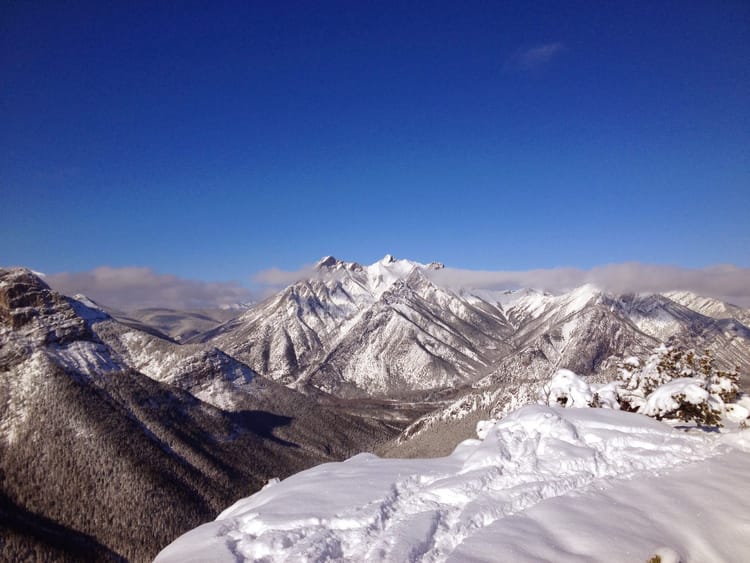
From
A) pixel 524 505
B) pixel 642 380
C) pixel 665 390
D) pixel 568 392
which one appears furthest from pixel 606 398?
pixel 524 505

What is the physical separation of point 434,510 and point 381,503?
6.87ft

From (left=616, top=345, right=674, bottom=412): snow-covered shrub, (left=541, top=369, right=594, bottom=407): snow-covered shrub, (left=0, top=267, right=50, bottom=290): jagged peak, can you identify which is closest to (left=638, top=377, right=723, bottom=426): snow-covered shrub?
(left=616, top=345, right=674, bottom=412): snow-covered shrub

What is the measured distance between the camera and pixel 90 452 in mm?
140500

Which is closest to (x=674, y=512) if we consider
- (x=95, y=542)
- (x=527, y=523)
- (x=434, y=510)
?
(x=527, y=523)

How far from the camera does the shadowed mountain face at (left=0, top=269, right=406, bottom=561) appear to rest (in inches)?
4916

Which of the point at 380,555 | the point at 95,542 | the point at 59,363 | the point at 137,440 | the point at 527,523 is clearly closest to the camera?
the point at 380,555

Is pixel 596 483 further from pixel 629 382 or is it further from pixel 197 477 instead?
pixel 197 477

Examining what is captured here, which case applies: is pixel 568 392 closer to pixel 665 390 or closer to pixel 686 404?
pixel 665 390

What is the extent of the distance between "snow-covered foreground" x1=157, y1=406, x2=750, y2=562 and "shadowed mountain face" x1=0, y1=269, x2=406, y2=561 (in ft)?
446

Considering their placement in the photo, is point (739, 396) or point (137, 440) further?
point (137, 440)

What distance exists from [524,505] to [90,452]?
546ft

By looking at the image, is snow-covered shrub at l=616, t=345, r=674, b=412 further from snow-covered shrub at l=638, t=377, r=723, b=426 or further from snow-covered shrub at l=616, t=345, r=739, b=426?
snow-covered shrub at l=638, t=377, r=723, b=426

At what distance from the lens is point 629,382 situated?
32.3 metres

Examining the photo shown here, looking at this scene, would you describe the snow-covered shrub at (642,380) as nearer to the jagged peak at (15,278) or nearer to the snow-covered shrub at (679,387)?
the snow-covered shrub at (679,387)
